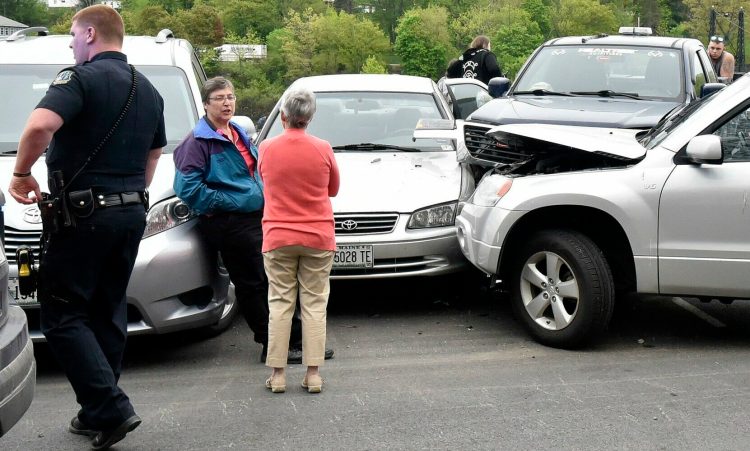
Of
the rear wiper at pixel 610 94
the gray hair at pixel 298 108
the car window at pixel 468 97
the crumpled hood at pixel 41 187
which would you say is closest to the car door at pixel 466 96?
the car window at pixel 468 97

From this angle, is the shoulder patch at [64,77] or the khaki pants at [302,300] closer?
the shoulder patch at [64,77]

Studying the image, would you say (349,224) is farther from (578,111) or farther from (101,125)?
(101,125)

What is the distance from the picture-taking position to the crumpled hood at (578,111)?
27.1 feet

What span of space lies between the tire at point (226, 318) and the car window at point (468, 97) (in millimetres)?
5688

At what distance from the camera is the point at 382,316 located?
7.32 metres

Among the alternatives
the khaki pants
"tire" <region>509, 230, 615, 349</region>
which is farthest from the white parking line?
the khaki pants

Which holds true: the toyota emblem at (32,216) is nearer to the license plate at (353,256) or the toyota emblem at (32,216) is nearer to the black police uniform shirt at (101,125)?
the black police uniform shirt at (101,125)

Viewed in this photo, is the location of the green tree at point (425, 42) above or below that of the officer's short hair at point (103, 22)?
below

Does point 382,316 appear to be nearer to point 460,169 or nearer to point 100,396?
point 460,169

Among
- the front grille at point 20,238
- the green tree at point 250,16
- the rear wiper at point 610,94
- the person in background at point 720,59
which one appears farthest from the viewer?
the green tree at point 250,16

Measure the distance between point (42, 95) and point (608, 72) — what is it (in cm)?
509

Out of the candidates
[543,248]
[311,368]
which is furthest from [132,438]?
[543,248]

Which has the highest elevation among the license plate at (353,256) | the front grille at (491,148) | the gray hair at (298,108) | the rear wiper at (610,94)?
the gray hair at (298,108)

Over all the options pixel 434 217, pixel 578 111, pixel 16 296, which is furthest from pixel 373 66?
pixel 16 296
